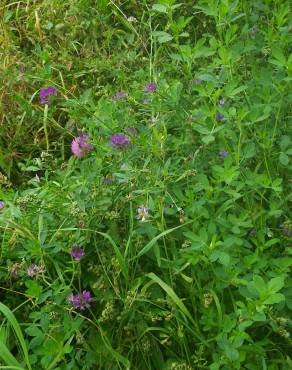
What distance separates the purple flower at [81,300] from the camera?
193 cm

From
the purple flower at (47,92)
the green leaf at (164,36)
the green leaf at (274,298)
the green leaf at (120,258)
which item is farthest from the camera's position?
the purple flower at (47,92)

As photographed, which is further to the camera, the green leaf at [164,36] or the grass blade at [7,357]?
the green leaf at [164,36]

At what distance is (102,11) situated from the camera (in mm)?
3295

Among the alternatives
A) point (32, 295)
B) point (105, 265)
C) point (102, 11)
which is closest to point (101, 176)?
point (105, 265)

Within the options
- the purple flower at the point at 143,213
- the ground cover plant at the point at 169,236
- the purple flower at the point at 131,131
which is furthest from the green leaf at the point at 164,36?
the purple flower at the point at 143,213

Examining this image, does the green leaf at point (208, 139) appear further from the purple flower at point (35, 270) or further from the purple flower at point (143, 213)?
the purple flower at point (35, 270)

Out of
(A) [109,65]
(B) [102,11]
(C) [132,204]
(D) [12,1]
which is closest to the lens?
(C) [132,204]

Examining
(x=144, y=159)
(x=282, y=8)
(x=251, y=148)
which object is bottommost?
(x=144, y=159)

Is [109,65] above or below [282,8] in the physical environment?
below

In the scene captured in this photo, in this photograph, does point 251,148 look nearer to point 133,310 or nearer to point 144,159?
point 144,159

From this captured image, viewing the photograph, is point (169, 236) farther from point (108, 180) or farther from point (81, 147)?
point (81, 147)

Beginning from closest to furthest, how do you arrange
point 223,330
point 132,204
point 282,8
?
1. point 223,330
2. point 132,204
3. point 282,8

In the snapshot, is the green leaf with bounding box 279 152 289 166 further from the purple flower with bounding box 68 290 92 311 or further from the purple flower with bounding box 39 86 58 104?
the purple flower with bounding box 39 86 58 104

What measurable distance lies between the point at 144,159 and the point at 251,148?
350mm
